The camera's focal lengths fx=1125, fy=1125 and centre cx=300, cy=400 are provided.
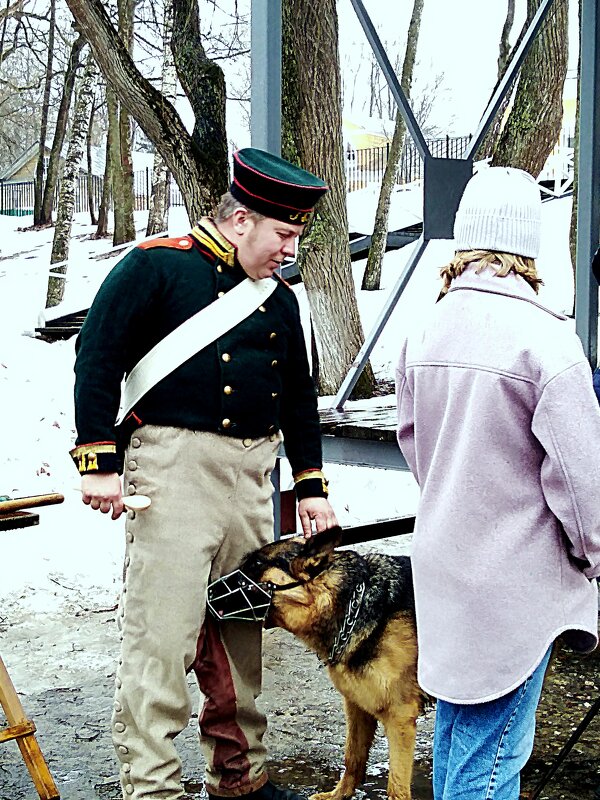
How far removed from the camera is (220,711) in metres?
3.48

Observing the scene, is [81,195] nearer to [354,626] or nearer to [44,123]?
[44,123]

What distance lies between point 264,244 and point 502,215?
101 centimetres

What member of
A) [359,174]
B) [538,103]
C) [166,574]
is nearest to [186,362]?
[166,574]

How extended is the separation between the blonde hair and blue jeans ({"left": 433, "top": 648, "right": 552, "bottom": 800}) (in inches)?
33.5

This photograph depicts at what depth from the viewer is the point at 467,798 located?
2.57 m

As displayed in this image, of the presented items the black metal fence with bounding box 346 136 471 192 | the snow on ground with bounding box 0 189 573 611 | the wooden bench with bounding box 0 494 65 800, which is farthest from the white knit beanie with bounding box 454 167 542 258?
the black metal fence with bounding box 346 136 471 192

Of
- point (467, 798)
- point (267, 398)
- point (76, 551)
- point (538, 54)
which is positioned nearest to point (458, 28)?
point (538, 54)

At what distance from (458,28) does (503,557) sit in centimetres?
1606

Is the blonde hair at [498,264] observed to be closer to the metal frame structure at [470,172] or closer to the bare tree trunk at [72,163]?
the metal frame structure at [470,172]

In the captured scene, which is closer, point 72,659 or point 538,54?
point 72,659

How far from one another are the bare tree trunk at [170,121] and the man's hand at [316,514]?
23.0 ft

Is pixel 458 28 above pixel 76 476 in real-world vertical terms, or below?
above

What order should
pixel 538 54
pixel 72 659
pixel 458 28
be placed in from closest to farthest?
pixel 72 659, pixel 538 54, pixel 458 28

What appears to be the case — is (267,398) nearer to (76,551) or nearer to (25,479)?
(76,551)
